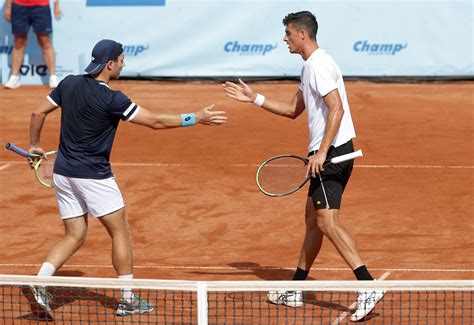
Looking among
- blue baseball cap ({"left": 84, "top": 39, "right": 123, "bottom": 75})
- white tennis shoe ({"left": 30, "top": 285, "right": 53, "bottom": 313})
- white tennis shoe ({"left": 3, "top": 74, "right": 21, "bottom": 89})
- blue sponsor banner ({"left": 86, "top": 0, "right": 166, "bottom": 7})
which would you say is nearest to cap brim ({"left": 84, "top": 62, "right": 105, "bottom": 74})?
blue baseball cap ({"left": 84, "top": 39, "right": 123, "bottom": 75})

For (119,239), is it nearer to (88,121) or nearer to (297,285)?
(88,121)

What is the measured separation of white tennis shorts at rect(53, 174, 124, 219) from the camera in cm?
898

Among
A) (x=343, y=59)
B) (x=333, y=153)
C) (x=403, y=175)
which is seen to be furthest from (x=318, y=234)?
(x=343, y=59)

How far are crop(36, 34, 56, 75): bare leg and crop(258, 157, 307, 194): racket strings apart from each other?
11438 millimetres

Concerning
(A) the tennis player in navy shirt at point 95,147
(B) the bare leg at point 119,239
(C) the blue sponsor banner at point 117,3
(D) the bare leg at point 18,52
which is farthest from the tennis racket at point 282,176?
(D) the bare leg at point 18,52

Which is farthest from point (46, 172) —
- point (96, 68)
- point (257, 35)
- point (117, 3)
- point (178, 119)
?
point (257, 35)

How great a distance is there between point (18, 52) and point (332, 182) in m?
12.9

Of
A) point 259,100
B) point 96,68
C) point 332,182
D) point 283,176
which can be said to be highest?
point 96,68

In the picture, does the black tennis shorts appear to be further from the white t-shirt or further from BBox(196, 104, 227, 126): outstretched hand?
BBox(196, 104, 227, 126): outstretched hand

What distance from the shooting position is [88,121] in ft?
29.2

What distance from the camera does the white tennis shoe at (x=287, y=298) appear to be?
30.6 ft

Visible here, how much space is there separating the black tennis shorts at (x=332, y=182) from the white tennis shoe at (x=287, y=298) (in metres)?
0.80

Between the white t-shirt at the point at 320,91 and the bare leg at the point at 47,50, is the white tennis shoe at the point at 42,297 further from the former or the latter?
the bare leg at the point at 47,50

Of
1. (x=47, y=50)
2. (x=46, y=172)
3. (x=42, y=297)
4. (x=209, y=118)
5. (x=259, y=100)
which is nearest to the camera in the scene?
(x=209, y=118)
